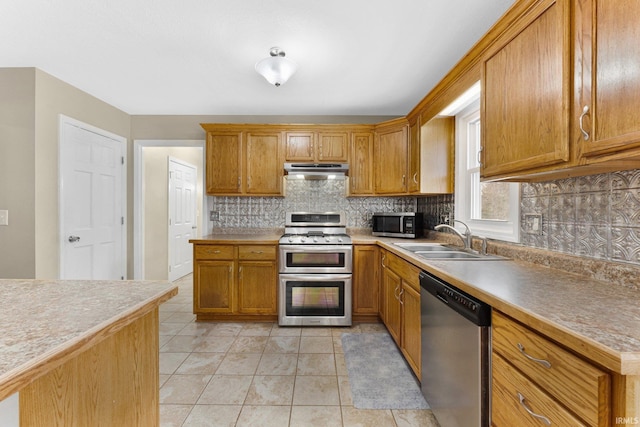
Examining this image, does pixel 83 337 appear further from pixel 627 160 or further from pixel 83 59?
pixel 83 59

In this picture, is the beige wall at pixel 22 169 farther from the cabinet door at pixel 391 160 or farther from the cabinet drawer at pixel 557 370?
the cabinet drawer at pixel 557 370

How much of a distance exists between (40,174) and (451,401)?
356cm

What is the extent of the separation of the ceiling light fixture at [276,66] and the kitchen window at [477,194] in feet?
4.60

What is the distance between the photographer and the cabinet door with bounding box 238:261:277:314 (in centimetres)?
296

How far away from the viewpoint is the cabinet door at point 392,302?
2322 mm

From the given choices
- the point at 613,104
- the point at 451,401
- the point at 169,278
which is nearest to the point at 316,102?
the point at 613,104

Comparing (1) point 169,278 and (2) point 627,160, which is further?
(1) point 169,278

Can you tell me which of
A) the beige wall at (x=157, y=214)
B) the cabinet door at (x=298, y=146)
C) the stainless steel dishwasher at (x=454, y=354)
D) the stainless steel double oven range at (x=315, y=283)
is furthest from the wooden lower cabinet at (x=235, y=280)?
the beige wall at (x=157, y=214)

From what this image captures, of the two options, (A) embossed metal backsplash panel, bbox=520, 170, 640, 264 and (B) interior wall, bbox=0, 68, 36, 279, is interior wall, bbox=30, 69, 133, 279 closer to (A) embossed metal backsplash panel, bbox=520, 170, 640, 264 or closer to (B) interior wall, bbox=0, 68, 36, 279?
(B) interior wall, bbox=0, 68, 36, 279

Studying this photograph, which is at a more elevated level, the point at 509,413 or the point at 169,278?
the point at 509,413

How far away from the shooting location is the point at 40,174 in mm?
2529

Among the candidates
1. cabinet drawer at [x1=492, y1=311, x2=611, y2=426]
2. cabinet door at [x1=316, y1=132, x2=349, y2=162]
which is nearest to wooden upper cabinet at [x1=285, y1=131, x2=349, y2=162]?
cabinet door at [x1=316, y1=132, x2=349, y2=162]

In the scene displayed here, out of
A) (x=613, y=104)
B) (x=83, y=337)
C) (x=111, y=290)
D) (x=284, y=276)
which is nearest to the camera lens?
(x=83, y=337)

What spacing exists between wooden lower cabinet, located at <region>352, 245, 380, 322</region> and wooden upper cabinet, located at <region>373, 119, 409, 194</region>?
0.75 meters
